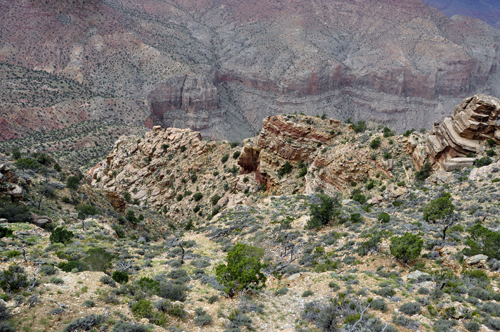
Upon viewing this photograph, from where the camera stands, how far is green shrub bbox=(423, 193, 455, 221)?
18913 mm

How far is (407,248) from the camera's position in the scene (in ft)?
51.5

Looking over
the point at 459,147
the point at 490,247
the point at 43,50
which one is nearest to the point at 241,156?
the point at 459,147

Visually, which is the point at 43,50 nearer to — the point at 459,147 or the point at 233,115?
the point at 233,115

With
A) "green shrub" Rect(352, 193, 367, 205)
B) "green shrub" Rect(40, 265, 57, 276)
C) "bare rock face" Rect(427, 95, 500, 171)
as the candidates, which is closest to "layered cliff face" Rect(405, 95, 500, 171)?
"bare rock face" Rect(427, 95, 500, 171)

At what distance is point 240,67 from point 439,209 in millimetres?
179701

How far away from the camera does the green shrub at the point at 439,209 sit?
18.9 m

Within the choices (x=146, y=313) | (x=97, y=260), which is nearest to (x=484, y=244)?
(x=146, y=313)

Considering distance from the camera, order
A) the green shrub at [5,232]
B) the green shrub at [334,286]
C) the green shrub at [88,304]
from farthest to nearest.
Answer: the green shrub at [5,232]
the green shrub at [334,286]
the green shrub at [88,304]

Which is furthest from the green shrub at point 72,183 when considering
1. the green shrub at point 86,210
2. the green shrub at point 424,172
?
the green shrub at point 424,172

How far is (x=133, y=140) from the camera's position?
64.4 m

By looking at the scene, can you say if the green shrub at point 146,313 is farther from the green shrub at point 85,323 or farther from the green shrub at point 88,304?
the green shrub at point 88,304

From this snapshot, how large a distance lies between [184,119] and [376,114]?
115027 mm

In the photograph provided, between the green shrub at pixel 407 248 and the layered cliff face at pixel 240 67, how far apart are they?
116128 millimetres

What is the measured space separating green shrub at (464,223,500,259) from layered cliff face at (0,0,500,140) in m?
118
